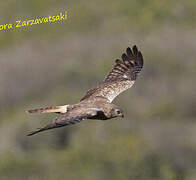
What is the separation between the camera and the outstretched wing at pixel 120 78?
45.2 feet

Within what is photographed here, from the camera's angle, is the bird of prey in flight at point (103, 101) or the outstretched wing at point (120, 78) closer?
the bird of prey in flight at point (103, 101)

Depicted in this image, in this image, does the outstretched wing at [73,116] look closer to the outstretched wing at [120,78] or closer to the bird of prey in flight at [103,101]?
the bird of prey in flight at [103,101]

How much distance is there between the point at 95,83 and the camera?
35219mm

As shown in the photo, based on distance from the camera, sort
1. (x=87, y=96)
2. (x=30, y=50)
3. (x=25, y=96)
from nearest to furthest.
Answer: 1. (x=87, y=96)
2. (x=25, y=96)
3. (x=30, y=50)

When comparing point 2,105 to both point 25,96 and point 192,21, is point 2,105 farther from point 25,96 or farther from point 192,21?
point 192,21

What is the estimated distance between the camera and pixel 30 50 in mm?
44250

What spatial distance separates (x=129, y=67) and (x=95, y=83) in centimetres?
2055

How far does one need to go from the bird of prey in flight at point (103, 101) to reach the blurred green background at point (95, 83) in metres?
11.9

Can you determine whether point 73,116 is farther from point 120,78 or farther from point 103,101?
point 120,78

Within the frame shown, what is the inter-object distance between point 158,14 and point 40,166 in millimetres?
20944

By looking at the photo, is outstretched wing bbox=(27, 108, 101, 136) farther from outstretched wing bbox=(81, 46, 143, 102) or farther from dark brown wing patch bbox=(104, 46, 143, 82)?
dark brown wing patch bbox=(104, 46, 143, 82)

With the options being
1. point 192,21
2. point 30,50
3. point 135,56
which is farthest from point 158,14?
point 135,56

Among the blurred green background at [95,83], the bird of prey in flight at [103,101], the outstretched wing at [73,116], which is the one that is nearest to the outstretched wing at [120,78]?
the bird of prey in flight at [103,101]

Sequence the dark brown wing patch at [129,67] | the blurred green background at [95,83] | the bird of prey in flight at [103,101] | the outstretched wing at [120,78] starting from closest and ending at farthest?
the bird of prey in flight at [103,101], the outstretched wing at [120,78], the dark brown wing patch at [129,67], the blurred green background at [95,83]
